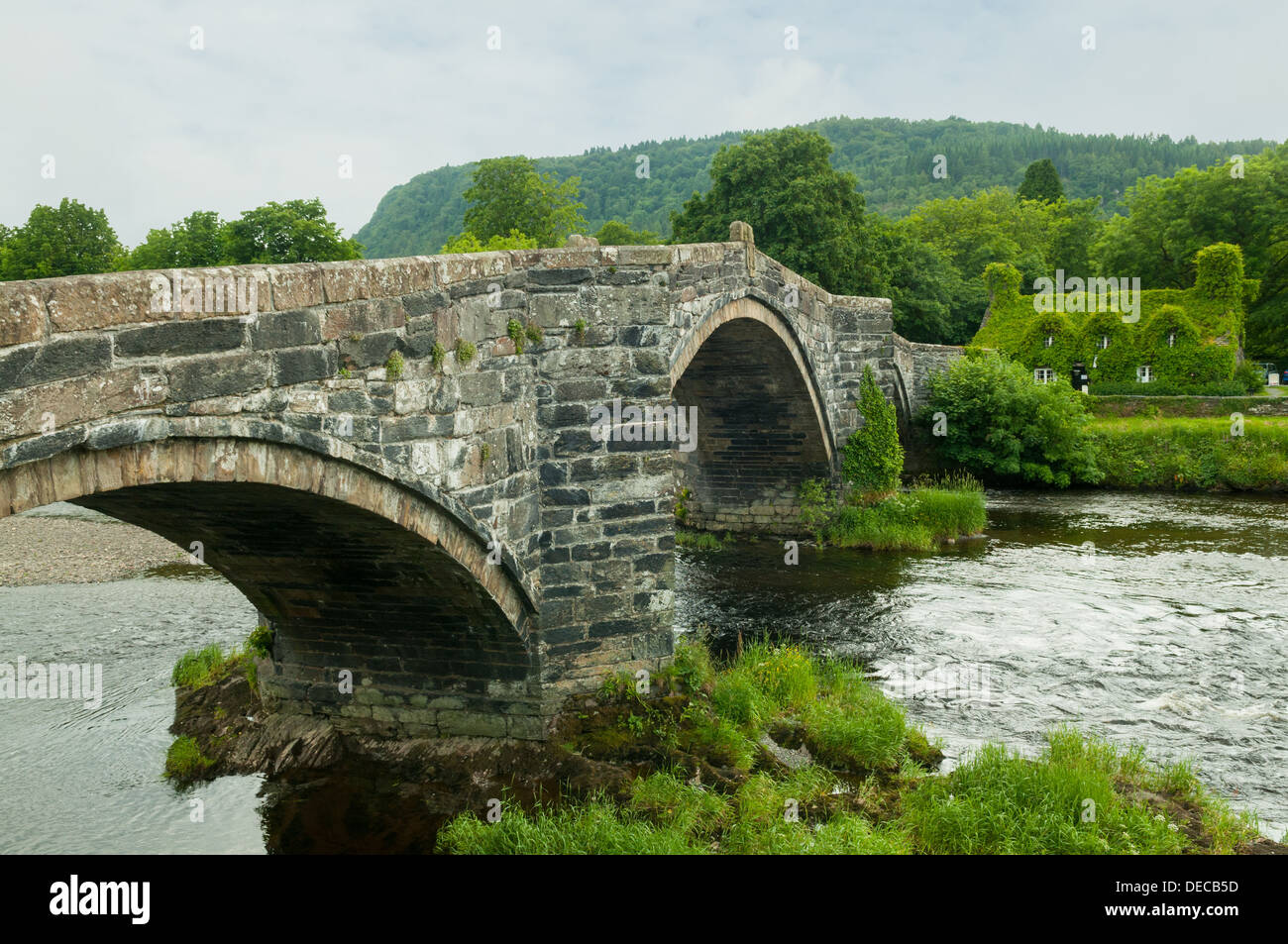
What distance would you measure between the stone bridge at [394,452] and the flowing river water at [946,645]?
4.77 feet

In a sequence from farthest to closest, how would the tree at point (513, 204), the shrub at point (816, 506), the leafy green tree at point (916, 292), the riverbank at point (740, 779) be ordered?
1. the tree at point (513, 204)
2. the leafy green tree at point (916, 292)
3. the shrub at point (816, 506)
4. the riverbank at point (740, 779)

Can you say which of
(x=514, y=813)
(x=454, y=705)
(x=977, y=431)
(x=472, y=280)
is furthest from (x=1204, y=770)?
(x=977, y=431)

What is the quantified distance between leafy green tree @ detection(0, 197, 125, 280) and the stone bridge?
28.8 m

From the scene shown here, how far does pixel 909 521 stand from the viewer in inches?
731

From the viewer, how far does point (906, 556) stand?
57.4 feet

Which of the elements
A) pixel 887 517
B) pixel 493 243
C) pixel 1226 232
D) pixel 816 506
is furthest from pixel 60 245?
pixel 1226 232

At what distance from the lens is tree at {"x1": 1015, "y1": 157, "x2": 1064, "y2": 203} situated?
202ft

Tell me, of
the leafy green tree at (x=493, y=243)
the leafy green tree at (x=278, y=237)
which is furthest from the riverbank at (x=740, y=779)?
the leafy green tree at (x=493, y=243)

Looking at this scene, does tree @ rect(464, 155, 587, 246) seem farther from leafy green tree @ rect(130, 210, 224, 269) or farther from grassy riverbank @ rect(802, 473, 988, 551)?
grassy riverbank @ rect(802, 473, 988, 551)

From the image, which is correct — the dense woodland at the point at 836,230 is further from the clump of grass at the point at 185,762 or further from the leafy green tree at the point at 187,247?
the clump of grass at the point at 185,762

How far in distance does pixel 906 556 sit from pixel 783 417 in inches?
125

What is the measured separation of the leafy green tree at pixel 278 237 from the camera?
34.5m

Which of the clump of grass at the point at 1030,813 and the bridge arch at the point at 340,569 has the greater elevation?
the bridge arch at the point at 340,569

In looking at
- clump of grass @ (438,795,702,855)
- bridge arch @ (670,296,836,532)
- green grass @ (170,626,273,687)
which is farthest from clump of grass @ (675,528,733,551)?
clump of grass @ (438,795,702,855)
